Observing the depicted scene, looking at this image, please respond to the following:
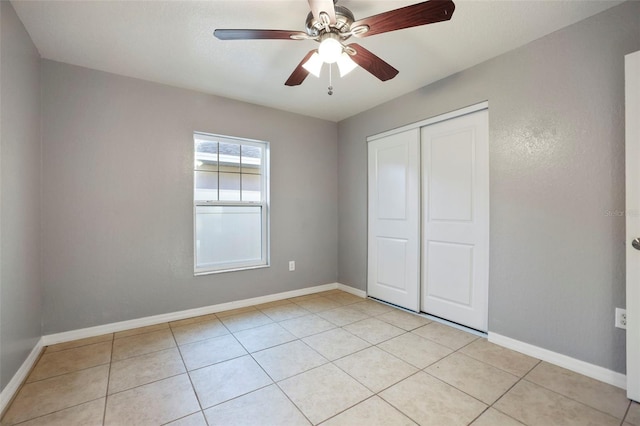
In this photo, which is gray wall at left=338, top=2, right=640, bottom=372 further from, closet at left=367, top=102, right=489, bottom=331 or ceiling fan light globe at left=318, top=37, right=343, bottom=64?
ceiling fan light globe at left=318, top=37, right=343, bottom=64

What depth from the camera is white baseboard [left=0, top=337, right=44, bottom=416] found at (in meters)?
1.61

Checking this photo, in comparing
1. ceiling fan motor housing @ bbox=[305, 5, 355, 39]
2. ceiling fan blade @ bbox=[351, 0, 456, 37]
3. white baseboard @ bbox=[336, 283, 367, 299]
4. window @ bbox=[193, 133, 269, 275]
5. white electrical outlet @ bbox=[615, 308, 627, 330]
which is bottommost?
white baseboard @ bbox=[336, 283, 367, 299]

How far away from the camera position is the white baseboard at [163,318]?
246cm

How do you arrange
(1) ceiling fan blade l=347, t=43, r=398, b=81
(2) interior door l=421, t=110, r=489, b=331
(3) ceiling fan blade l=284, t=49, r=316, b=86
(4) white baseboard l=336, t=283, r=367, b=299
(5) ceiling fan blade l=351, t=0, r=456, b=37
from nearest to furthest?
(5) ceiling fan blade l=351, t=0, r=456, b=37
(1) ceiling fan blade l=347, t=43, r=398, b=81
(3) ceiling fan blade l=284, t=49, r=316, b=86
(2) interior door l=421, t=110, r=489, b=331
(4) white baseboard l=336, t=283, r=367, b=299

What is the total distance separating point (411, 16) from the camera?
4.74 ft

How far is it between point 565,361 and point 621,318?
47 centimetres

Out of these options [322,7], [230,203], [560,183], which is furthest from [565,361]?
[230,203]

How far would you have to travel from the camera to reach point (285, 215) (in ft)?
12.1

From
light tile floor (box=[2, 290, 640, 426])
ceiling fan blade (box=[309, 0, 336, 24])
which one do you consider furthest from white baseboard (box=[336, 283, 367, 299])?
ceiling fan blade (box=[309, 0, 336, 24])

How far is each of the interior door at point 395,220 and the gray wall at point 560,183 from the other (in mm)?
771

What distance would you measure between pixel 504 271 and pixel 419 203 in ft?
3.39

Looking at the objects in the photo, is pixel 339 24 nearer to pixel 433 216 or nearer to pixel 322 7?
pixel 322 7

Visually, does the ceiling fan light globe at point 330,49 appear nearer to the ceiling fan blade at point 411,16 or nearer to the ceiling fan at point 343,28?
the ceiling fan at point 343,28

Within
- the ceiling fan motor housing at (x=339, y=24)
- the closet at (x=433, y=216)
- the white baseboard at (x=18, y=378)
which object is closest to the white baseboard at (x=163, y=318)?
the white baseboard at (x=18, y=378)
